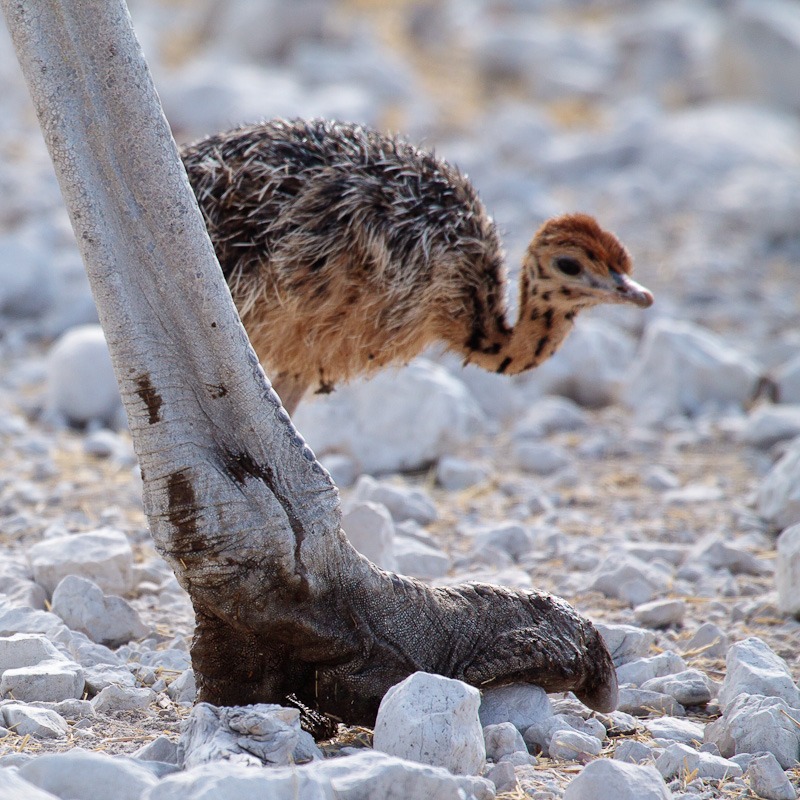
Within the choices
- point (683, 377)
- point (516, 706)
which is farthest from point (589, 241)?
point (683, 377)

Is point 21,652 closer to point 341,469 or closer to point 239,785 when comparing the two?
point 239,785

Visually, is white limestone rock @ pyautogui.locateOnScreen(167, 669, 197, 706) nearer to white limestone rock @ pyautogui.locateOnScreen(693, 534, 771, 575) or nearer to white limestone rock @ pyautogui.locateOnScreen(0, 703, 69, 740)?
white limestone rock @ pyautogui.locateOnScreen(0, 703, 69, 740)

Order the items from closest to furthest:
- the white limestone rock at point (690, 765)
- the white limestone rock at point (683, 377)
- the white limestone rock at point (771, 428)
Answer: the white limestone rock at point (690, 765)
the white limestone rock at point (771, 428)
the white limestone rock at point (683, 377)

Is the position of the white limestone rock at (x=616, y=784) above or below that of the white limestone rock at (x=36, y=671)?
below

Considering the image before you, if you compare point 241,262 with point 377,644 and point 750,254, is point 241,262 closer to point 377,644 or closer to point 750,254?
point 377,644

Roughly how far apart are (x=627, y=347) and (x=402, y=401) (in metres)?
2.61

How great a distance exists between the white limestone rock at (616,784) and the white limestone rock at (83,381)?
180 inches

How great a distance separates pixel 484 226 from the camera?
5039 mm

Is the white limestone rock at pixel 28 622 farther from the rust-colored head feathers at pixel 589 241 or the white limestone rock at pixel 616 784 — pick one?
the rust-colored head feathers at pixel 589 241

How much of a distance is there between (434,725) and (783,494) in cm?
327

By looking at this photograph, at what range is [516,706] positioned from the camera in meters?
3.56

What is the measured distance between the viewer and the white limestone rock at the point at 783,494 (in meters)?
5.62

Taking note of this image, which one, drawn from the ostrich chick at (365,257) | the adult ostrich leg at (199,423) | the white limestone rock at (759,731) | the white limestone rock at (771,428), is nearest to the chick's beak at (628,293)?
the ostrich chick at (365,257)

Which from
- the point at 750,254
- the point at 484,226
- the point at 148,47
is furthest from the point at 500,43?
the point at 484,226
